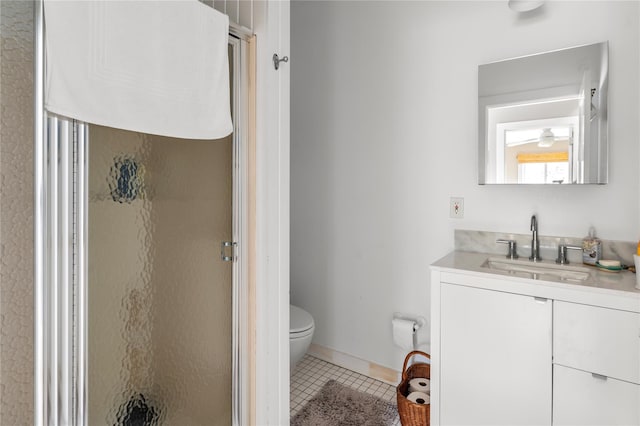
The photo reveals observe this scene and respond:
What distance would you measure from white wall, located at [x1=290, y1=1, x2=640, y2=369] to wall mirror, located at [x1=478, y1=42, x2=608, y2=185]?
81 millimetres

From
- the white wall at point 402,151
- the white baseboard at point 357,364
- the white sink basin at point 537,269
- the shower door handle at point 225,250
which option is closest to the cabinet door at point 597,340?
the white sink basin at point 537,269

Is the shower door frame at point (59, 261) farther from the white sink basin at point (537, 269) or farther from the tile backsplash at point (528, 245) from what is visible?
the tile backsplash at point (528, 245)

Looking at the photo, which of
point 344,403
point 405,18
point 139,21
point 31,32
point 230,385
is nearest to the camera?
point 31,32

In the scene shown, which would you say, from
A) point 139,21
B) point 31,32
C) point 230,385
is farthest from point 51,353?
point 139,21

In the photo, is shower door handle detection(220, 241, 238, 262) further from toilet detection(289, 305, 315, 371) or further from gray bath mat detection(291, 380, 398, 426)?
gray bath mat detection(291, 380, 398, 426)

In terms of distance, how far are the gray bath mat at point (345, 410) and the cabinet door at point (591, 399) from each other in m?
0.81

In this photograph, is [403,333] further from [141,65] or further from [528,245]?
[141,65]

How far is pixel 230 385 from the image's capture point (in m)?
1.35

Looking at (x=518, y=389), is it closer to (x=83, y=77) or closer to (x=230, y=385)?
(x=230, y=385)

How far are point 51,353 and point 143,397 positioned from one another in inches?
12.7

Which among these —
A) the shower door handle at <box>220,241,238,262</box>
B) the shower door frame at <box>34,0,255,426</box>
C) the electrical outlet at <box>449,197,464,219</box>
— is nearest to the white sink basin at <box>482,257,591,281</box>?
the electrical outlet at <box>449,197,464,219</box>

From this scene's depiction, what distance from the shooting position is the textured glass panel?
3.17ft

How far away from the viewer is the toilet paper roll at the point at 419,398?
1743 mm

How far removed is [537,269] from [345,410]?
1.21m
